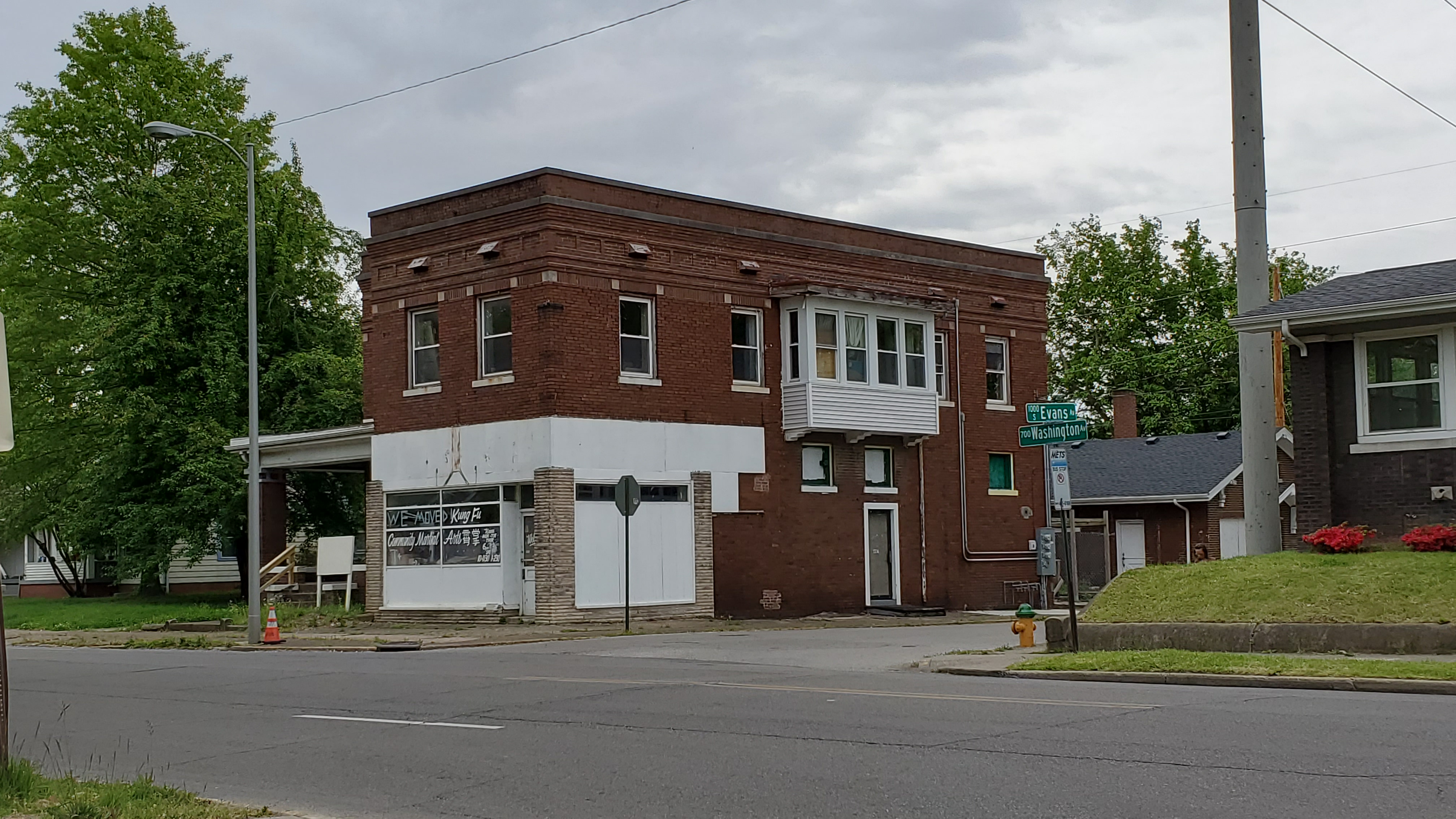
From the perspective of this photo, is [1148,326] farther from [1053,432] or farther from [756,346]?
[1053,432]

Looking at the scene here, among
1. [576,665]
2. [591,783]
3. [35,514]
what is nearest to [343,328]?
[35,514]

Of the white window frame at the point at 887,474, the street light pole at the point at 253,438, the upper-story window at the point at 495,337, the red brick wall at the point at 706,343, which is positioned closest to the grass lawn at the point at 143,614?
the street light pole at the point at 253,438

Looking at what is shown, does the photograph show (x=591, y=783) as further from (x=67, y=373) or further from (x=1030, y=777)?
(x=67, y=373)

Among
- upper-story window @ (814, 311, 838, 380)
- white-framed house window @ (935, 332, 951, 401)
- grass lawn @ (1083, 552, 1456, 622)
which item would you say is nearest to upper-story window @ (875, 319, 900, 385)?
upper-story window @ (814, 311, 838, 380)

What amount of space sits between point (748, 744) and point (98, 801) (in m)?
4.48

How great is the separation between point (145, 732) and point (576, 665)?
6.74 meters

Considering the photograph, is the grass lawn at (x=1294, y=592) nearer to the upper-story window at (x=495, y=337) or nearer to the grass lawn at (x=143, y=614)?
the upper-story window at (x=495, y=337)

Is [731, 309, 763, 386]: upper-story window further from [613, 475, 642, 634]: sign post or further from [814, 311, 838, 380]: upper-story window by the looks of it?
[613, 475, 642, 634]: sign post

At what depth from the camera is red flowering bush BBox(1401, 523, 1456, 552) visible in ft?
64.7

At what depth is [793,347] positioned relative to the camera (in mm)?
31875

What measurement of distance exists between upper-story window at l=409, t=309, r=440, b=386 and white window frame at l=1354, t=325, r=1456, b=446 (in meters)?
17.7

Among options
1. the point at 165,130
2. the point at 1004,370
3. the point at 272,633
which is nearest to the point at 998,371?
the point at 1004,370

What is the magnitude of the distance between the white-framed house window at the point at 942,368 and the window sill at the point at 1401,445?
13.4 metres

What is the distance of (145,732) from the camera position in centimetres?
1306
